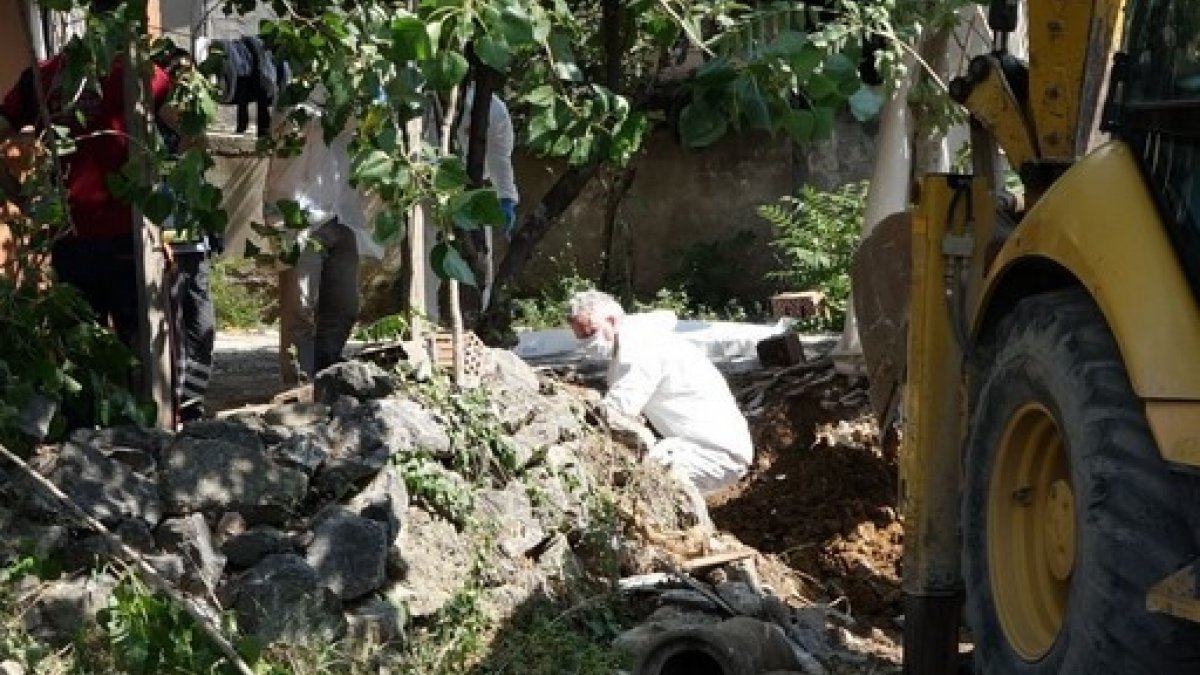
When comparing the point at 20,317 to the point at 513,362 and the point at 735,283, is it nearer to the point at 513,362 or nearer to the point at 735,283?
the point at 513,362

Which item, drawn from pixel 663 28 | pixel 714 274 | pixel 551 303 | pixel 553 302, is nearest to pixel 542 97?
pixel 663 28

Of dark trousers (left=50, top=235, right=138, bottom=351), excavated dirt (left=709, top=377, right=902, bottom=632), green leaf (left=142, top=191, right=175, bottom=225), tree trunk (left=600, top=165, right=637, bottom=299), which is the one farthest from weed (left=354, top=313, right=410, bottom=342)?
tree trunk (left=600, top=165, right=637, bottom=299)

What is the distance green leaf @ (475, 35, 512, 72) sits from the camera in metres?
4.86

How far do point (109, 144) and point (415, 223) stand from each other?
3.79 feet

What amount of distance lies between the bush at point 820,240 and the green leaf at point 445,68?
8.91m

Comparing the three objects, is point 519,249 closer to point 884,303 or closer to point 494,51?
point 884,303

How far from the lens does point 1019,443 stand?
4387 millimetres

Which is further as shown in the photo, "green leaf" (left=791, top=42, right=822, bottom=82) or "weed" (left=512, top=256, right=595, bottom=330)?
"weed" (left=512, top=256, right=595, bottom=330)

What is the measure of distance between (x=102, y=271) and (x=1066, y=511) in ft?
13.5

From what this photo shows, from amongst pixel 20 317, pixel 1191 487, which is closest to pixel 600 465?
pixel 20 317

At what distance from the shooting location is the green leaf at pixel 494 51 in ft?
15.9

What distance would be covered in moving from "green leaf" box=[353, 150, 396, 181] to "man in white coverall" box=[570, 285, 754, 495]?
3.35 meters

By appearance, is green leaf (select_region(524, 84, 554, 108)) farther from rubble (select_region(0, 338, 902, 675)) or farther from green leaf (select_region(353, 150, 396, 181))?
rubble (select_region(0, 338, 902, 675))

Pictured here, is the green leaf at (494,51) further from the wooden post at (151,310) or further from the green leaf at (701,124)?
the wooden post at (151,310)
